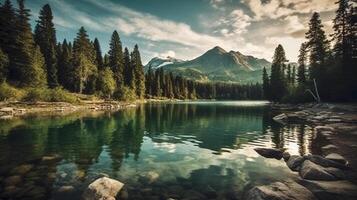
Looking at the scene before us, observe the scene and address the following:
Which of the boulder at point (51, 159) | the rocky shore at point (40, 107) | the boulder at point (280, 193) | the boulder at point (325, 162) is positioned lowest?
the boulder at point (51, 159)

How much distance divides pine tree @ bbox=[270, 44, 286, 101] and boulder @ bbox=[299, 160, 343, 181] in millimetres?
72380

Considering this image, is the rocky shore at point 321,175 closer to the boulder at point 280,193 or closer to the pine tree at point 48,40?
the boulder at point 280,193

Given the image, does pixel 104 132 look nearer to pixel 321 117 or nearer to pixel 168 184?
pixel 168 184

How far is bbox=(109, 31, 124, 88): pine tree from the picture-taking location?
9238 cm

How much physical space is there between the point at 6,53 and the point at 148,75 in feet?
256

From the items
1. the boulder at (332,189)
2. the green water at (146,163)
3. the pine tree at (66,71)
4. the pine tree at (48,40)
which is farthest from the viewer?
the pine tree at (66,71)

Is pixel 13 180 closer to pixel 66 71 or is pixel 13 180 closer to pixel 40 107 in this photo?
pixel 40 107

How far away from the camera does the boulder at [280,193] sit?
346 inches

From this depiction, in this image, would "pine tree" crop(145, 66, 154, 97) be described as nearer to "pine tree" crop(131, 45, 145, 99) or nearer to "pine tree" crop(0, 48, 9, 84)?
"pine tree" crop(131, 45, 145, 99)

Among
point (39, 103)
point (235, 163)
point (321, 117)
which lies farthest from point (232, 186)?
point (39, 103)

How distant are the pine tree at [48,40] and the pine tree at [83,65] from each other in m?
5.73

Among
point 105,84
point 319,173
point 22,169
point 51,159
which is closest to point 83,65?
point 105,84

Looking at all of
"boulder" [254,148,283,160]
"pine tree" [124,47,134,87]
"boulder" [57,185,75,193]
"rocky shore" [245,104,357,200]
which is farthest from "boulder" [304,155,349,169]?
"pine tree" [124,47,134,87]

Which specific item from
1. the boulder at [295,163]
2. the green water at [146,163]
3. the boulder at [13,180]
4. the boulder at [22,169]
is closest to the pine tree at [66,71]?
the green water at [146,163]
